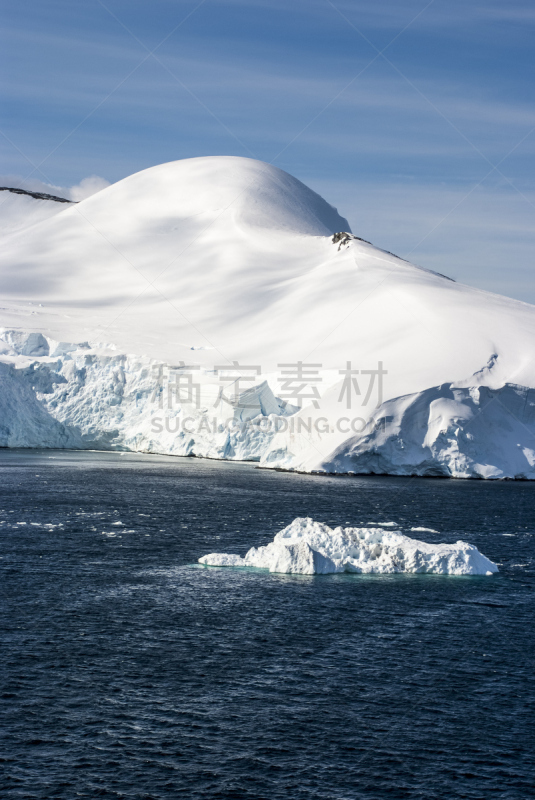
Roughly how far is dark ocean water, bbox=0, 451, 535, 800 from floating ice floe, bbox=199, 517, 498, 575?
2.43 feet

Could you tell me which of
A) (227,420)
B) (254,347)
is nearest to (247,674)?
(227,420)

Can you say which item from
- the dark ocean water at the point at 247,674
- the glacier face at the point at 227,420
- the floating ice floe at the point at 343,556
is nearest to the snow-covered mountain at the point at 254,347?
the glacier face at the point at 227,420

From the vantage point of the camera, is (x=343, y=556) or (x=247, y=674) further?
(x=343, y=556)

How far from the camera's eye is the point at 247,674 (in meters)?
19.1

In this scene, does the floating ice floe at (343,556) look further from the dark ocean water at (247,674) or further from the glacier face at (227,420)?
the glacier face at (227,420)

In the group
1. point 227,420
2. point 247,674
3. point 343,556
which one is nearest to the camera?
point 247,674

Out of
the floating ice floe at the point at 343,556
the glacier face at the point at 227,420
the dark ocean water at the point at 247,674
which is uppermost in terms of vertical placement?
the glacier face at the point at 227,420

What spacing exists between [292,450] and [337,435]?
194 inches

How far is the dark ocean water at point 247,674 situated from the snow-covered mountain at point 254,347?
2594cm

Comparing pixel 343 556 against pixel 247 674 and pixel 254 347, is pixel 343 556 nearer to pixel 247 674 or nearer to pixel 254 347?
pixel 247 674

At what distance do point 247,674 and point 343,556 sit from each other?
37.7 ft

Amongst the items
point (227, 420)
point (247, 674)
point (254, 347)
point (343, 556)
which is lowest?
point (247, 674)

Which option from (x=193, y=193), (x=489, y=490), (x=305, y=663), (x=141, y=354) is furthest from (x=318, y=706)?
(x=193, y=193)

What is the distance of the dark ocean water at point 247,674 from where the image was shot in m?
14.7
